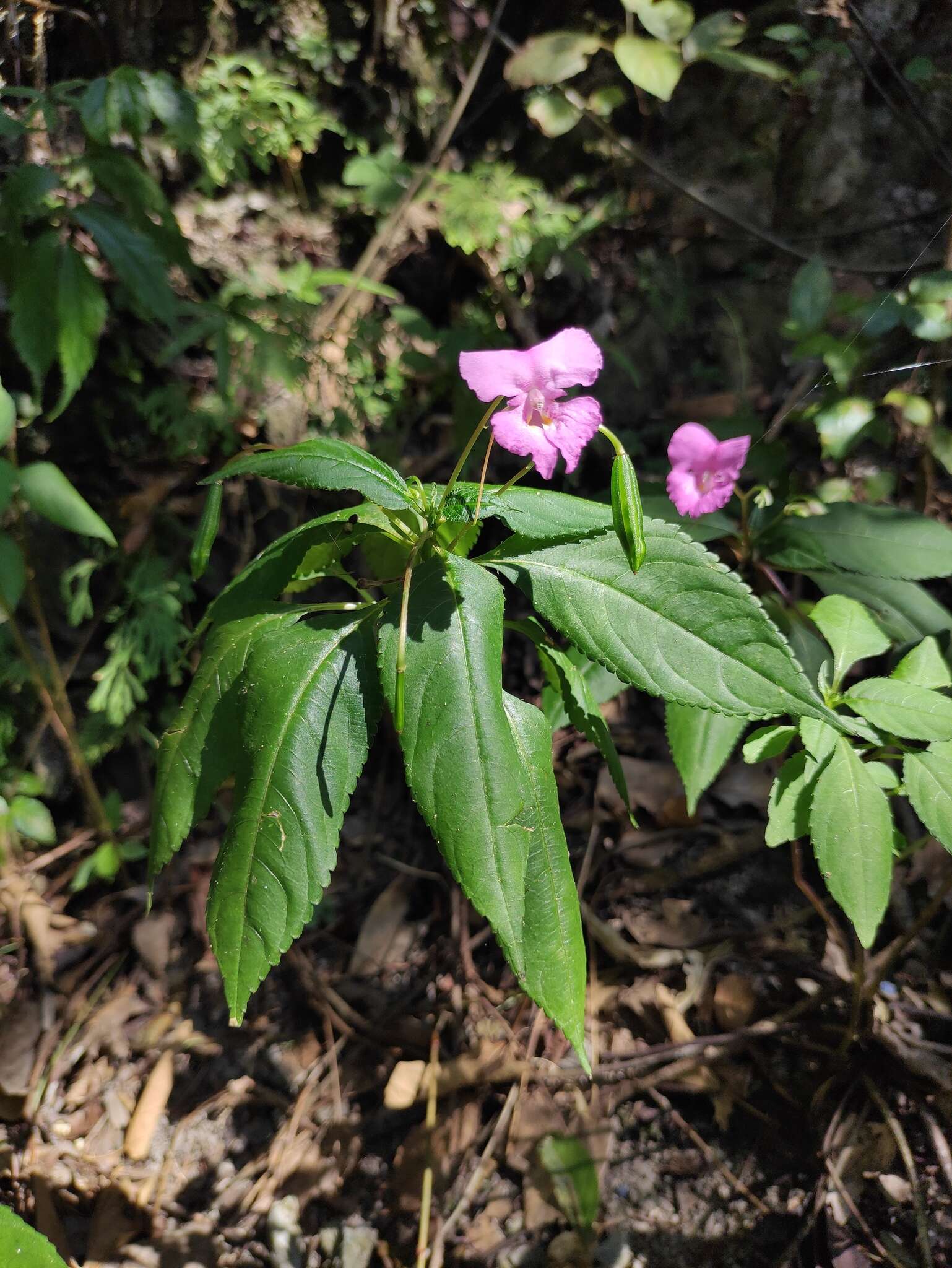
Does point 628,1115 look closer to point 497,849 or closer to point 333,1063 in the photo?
point 333,1063

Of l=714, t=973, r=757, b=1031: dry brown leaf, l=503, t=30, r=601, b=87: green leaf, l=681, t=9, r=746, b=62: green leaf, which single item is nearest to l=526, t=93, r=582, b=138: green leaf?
l=503, t=30, r=601, b=87: green leaf

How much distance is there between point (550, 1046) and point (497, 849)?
0.88 m

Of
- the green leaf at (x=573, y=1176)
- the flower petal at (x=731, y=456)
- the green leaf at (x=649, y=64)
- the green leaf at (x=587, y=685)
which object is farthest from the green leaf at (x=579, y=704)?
the green leaf at (x=649, y=64)

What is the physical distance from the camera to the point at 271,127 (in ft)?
6.46

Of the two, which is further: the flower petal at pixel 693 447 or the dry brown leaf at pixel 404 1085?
the dry brown leaf at pixel 404 1085

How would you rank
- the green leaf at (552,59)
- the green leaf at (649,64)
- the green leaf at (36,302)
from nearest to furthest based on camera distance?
the green leaf at (36,302)
the green leaf at (649,64)
the green leaf at (552,59)

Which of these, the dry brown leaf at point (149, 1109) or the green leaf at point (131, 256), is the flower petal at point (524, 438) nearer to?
the green leaf at point (131, 256)

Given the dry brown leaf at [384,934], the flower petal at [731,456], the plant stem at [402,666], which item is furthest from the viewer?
the dry brown leaf at [384,934]

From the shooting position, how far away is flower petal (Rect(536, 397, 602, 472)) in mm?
883

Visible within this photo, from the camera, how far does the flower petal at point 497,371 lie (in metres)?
0.87

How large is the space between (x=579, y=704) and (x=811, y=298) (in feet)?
3.98

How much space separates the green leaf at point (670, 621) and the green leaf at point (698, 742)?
38 cm

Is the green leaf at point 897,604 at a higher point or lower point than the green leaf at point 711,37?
lower

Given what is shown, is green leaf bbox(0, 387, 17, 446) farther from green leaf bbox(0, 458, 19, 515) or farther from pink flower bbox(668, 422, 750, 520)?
pink flower bbox(668, 422, 750, 520)
